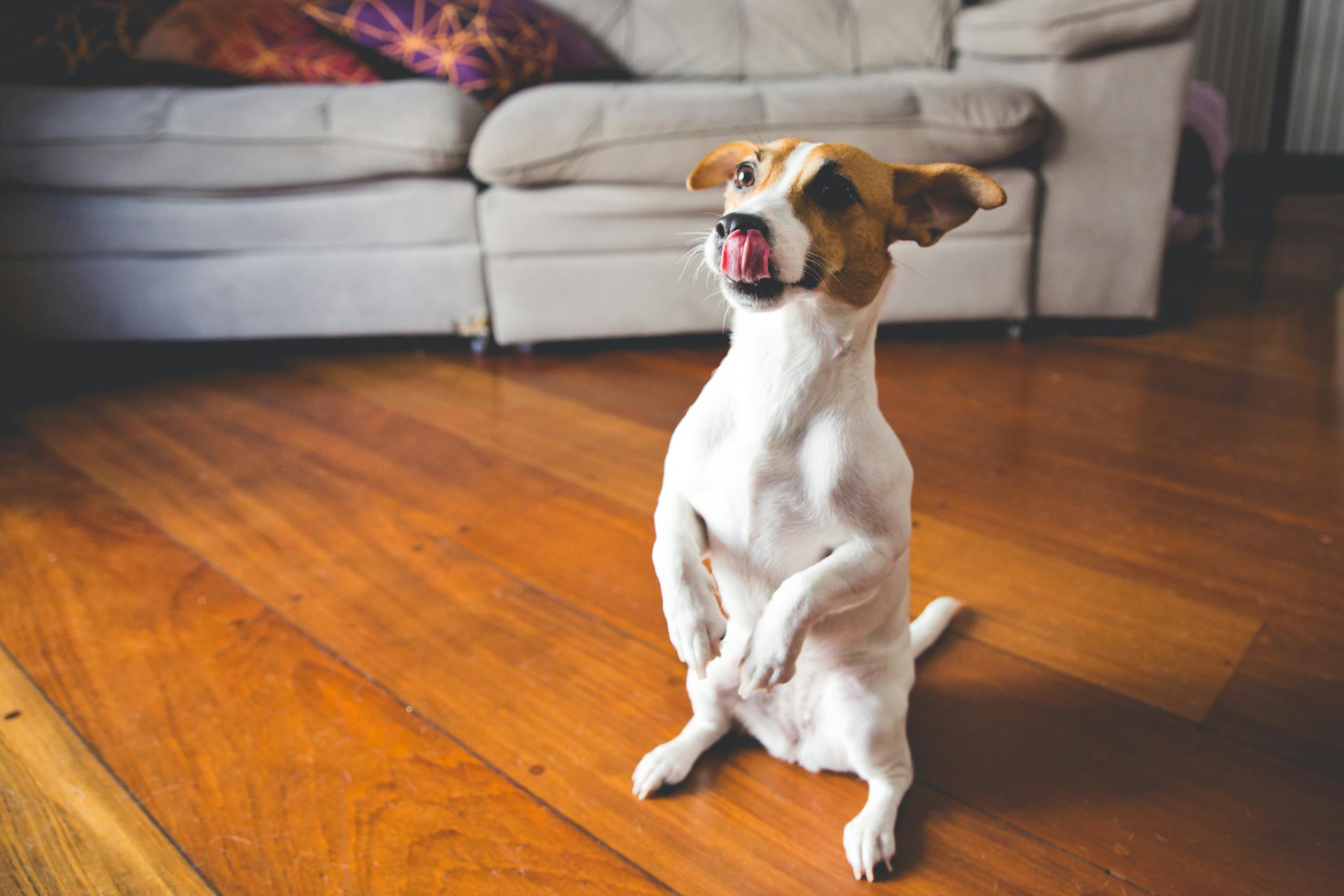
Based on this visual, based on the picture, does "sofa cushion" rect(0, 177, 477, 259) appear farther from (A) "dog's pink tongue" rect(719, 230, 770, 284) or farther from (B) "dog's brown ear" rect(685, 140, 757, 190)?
(A) "dog's pink tongue" rect(719, 230, 770, 284)

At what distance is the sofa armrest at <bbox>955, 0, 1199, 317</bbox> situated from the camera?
2.03 m

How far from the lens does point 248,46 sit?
2.27 metres

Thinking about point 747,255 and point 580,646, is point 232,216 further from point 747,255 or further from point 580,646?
point 747,255

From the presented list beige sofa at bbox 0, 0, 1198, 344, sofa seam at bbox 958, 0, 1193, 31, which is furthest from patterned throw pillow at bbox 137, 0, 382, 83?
sofa seam at bbox 958, 0, 1193, 31

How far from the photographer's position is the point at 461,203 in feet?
6.88

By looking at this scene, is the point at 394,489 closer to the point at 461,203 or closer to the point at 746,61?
the point at 461,203

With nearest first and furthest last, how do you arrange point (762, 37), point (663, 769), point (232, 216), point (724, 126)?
point (663, 769)
point (724, 126)
point (232, 216)
point (762, 37)

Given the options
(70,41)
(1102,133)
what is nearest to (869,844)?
(1102,133)

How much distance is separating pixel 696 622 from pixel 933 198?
435 mm

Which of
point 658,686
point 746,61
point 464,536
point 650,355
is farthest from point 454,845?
point 746,61

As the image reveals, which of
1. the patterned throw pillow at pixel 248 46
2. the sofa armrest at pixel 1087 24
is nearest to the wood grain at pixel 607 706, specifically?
the patterned throw pillow at pixel 248 46

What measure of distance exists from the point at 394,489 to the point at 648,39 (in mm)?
1659

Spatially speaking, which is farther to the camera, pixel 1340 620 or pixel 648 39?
pixel 648 39

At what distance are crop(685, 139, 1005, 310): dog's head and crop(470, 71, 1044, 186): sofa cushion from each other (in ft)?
3.75
